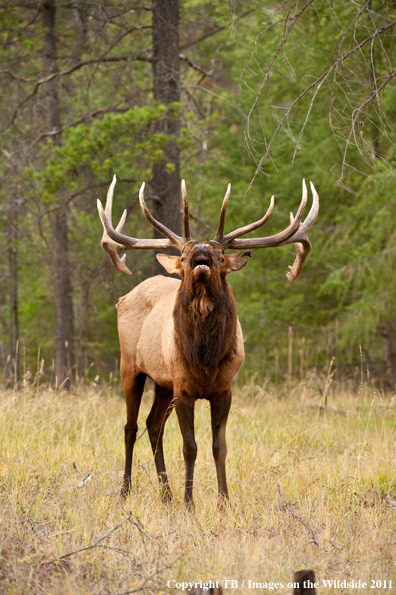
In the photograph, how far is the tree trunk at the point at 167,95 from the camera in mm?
9906

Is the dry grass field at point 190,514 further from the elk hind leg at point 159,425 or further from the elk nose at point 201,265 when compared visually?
the elk nose at point 201,265

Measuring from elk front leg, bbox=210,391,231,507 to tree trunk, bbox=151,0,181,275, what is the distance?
16.8 feet

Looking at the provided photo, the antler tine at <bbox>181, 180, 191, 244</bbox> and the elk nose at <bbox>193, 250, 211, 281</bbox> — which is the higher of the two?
the antler tine at <bbox>181, 180, 191, 244</bbox>

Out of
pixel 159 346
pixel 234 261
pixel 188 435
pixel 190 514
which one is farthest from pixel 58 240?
pixel 190 514

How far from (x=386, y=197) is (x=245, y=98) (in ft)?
15.8

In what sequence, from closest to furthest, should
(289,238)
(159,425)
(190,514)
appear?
(190,514) → (289,238) → (159,425)

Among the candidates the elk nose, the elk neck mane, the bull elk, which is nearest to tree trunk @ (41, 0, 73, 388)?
the bull elk

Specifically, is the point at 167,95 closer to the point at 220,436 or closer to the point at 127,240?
the point at 127,240

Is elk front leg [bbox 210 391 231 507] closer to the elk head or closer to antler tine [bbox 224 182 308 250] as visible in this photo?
the elk head

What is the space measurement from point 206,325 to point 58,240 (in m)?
9.37

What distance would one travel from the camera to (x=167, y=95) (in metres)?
10.2

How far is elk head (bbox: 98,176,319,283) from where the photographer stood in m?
4.76

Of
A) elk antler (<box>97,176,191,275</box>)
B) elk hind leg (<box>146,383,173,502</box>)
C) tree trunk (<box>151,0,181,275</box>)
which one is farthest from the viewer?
tree trunk (<box>151,0,181,275</box>)

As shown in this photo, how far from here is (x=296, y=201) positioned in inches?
532
